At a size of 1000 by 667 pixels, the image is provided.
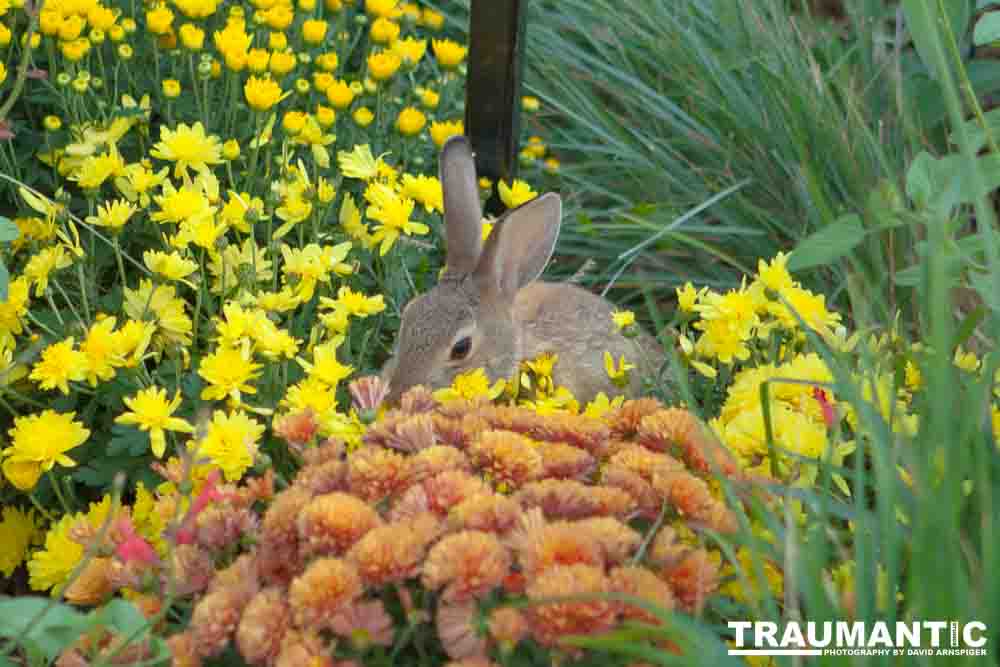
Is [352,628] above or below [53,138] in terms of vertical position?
below

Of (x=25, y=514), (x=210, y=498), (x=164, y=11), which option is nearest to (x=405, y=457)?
(x=210, y=498)

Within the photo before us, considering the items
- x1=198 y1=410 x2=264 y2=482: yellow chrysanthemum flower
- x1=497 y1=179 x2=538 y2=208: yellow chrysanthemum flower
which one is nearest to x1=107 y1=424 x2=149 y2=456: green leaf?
x1=198 y1=410 x2=264 y2=482: yellow chrysanthemum flower

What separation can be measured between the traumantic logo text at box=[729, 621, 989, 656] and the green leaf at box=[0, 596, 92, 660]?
39.2 inches

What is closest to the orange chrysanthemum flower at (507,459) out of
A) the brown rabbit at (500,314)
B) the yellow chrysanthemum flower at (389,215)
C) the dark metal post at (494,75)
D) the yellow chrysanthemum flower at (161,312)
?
the yellow chrysanthemum flower at (161,312)

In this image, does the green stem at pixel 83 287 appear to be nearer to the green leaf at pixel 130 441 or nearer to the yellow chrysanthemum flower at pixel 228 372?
the green leaf at pixel 130 441

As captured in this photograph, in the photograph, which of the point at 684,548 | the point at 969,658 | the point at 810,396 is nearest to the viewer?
the point at 969,658

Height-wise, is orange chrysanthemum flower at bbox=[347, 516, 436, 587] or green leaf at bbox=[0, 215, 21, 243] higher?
green leaf at bbox=[0, 215, 21, 243]

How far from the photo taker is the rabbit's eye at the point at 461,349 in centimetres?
397

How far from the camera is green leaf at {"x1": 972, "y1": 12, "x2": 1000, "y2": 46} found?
9.45 ft

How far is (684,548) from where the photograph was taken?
233 centimetres

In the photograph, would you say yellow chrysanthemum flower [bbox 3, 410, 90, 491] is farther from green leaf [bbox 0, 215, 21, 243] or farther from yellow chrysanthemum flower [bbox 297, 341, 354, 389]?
yellow chrysanthemum flower [bbox 297, 341, 354, 389]

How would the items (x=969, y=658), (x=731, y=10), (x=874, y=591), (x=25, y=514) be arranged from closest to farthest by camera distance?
(x=969, y=658) < (x=874, y=591) < (x=25, y=514) < (x=731, y=10)

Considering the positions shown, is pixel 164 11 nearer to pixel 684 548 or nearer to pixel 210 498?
pixel 210 498

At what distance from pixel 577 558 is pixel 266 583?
51 cm
